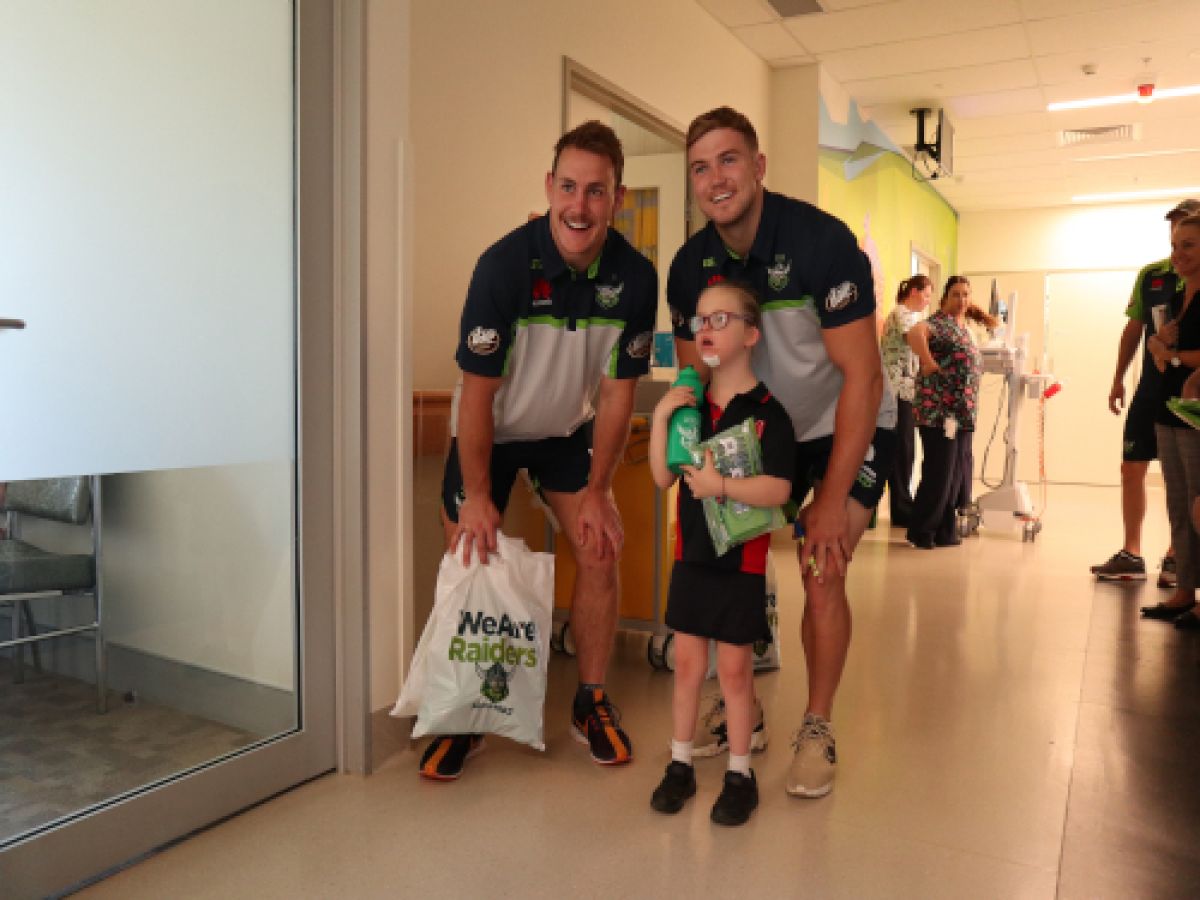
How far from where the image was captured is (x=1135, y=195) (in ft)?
33.3

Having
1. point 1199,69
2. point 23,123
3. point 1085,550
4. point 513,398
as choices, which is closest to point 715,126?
point 513,398

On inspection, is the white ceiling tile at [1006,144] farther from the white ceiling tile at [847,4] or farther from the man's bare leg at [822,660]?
the man's bare leg at [822,660]

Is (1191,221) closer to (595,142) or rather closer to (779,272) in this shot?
(779,272)

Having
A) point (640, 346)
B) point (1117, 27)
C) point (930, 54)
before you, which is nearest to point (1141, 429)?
point (1117, 27)

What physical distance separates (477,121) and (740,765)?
2277 mm

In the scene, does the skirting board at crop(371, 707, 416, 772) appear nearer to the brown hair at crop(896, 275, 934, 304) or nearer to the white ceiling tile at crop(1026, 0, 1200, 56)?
the brown hair at crop(896, 275, 934, 304)

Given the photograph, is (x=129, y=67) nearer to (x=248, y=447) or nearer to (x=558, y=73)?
Answer: (x=248, y=447)

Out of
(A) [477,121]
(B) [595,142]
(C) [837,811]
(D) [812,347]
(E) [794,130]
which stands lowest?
(C) [837,811]

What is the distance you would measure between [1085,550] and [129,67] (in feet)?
18.1

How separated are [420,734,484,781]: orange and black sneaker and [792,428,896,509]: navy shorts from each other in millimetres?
961

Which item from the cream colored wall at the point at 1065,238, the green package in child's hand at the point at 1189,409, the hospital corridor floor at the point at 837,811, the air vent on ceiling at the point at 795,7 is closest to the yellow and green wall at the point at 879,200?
the air vent on ceiling at the point at 795,7

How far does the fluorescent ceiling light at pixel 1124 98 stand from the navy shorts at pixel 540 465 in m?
5.99

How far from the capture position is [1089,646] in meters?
3.46

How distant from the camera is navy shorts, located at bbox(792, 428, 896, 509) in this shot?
2205 mm
